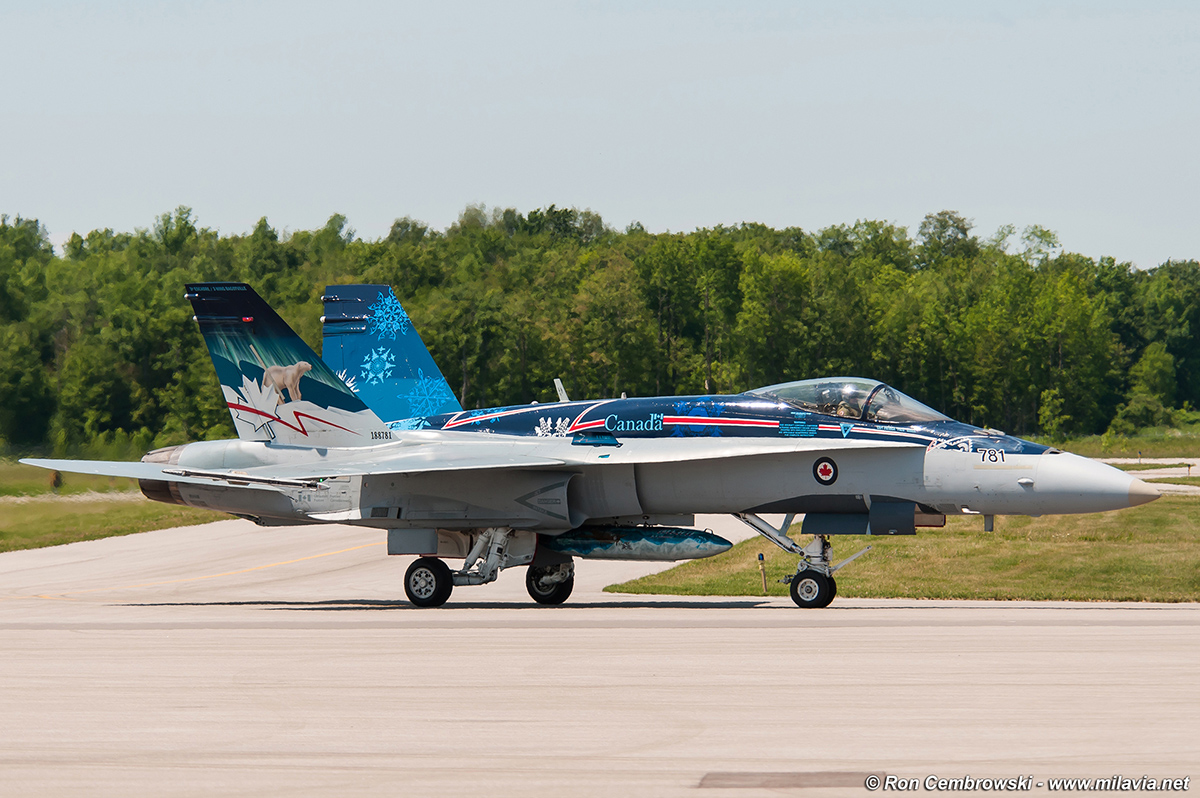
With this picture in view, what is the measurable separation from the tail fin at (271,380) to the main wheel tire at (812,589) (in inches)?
259

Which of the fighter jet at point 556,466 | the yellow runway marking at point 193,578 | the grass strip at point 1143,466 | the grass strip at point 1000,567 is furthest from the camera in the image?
the grass strip at point 1143,466

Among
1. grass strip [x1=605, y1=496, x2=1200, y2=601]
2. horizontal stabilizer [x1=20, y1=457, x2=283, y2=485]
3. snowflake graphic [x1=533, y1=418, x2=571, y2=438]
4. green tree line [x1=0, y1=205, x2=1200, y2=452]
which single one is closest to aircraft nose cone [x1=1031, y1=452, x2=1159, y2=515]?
grass strip [x1=605, y1=496, x2=1200, y2=601]

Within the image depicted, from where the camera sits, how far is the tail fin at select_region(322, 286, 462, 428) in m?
20.4

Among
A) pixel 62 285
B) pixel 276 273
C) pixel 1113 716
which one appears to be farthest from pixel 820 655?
pixel 276 273

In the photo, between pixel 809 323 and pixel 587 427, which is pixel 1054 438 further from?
pixel 587 427

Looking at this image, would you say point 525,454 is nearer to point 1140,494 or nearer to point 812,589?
point 812,589

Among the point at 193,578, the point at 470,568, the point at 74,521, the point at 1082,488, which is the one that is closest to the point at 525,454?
the point at 470,568

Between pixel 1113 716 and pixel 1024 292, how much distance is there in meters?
79.1

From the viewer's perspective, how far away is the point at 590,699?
9078mm

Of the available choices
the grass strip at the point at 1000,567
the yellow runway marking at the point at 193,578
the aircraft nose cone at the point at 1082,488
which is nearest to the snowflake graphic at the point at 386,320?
the grass strip at the point at 1000,567

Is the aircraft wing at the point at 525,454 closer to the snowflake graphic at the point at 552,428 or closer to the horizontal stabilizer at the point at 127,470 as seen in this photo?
the snowflake graphic at the point at 552,428

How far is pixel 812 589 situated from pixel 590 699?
7640 millimetres

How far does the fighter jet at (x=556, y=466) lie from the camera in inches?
622

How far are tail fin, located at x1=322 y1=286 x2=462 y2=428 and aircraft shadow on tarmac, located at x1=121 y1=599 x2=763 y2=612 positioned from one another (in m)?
3.03
